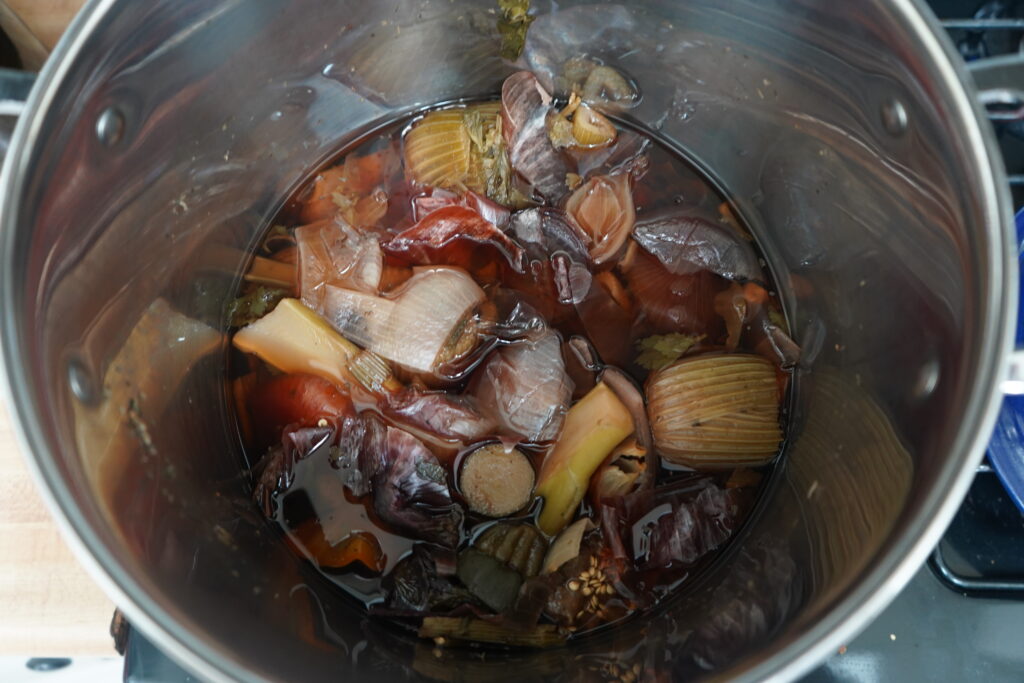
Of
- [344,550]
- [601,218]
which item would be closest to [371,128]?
[601,218]

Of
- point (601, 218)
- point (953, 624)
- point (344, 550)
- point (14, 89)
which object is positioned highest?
point (14, 89)

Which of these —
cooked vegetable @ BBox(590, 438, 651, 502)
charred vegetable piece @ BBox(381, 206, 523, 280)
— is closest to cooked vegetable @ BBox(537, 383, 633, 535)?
cooked vegetable @ BBox(590, 438, 651, 502)

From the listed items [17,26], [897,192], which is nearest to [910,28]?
[897,192]

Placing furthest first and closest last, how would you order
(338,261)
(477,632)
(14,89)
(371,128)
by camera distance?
(371,128)
(338,261)
(477,632)
(14,89)

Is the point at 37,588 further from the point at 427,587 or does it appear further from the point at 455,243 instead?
the point at 455,243

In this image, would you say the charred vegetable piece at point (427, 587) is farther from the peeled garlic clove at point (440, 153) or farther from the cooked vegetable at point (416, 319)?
the peeled garlic clove at point (440, 153)

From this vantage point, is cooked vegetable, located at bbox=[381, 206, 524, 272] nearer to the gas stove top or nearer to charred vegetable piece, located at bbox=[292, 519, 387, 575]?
charred vegetable piece, located at bbox=[292, 519, 387, 575]

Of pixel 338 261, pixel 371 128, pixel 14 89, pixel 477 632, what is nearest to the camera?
pixel 14 89
